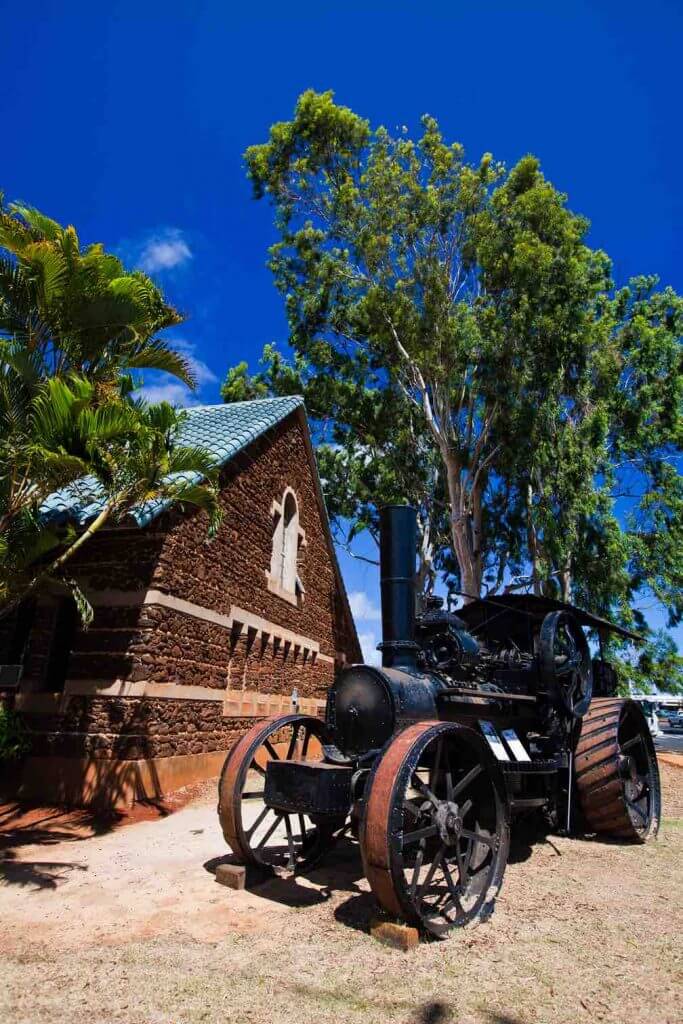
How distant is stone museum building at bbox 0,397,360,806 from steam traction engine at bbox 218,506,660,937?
1.83 meters

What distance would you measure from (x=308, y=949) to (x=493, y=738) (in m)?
2.72

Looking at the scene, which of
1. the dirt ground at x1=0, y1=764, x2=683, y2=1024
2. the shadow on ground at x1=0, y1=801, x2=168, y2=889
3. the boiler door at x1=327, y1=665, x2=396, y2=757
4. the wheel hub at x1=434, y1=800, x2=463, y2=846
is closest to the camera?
the dirt ground at x1=0, y1=764, x2=683, y2=1024

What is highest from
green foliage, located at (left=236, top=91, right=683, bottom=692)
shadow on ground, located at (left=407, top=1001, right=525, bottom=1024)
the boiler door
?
green foliage, located at (left=236, top=91, right=683, bottom=692)

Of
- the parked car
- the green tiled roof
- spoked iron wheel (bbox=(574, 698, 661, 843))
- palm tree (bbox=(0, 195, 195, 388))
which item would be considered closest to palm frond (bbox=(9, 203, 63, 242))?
palm tree (bbox=(0, 195, 195, 388))

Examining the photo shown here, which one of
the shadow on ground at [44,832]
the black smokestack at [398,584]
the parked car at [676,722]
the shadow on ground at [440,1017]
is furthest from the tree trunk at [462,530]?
the parked car at [676,722]

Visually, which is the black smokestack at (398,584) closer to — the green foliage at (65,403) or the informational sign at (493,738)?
the informational sign at (493,738)

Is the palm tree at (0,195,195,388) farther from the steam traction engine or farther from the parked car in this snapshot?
the parked car

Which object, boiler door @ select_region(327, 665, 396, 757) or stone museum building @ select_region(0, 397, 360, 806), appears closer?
boiler door @ select_region(327, 665, 396, 757)

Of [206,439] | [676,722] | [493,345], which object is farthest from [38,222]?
[676,722]

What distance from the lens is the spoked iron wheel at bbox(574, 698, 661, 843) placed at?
6938mm

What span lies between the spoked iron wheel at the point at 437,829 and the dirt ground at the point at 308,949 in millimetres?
260

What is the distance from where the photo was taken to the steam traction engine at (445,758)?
14.1ft

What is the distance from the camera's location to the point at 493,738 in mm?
5980

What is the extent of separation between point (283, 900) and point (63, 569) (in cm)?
582
